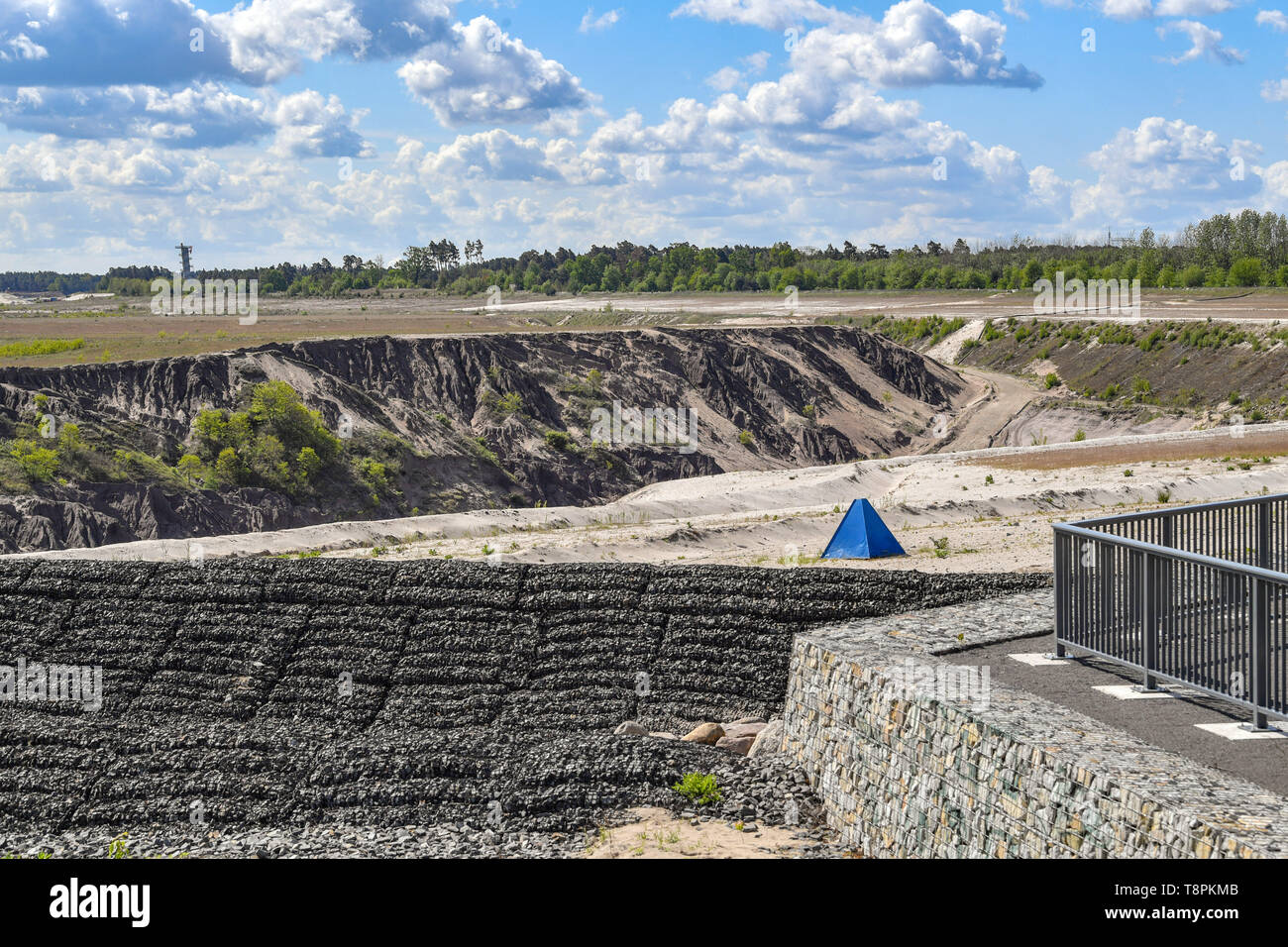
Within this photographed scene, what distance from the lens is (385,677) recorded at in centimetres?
1739

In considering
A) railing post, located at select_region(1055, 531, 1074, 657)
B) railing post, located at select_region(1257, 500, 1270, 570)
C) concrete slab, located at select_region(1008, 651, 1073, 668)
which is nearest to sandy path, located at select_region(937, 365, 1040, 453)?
railing post, located at select_region(1257, 500, 1270, 570)

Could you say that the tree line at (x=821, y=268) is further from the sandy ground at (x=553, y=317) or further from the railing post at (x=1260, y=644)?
the railing post at (x=1260, y=644)

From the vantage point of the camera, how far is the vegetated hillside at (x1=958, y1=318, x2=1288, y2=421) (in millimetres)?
51531

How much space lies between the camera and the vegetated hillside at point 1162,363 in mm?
51531

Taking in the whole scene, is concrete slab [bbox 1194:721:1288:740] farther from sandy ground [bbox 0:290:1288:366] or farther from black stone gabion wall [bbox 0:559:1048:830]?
sandy ground [bbox 0:290:1288:366]

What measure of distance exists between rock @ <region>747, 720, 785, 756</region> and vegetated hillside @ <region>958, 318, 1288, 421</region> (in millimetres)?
40723

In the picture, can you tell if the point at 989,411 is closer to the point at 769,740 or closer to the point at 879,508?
the point at 879,508

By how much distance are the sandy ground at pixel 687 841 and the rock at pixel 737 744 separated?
296 centimetres

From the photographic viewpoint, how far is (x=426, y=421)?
1914 inches

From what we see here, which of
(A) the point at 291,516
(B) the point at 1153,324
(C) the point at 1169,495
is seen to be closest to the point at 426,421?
(A) the point at 291,516

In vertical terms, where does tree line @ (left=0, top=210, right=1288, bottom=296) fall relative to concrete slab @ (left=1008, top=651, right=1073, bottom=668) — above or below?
above

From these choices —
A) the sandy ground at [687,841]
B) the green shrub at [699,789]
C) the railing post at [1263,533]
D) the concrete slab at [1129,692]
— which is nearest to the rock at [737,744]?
the green shrub at [699,789]

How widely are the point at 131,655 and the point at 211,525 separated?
1890 centimetres
